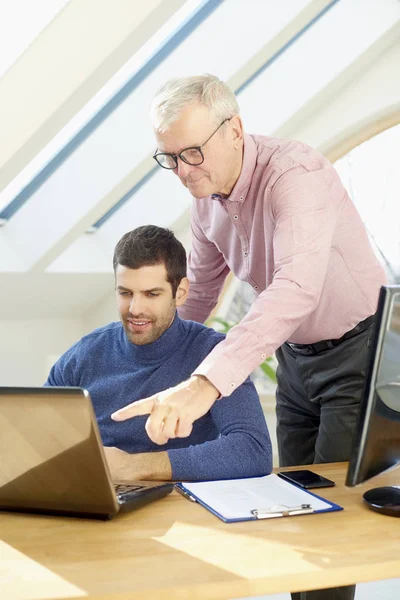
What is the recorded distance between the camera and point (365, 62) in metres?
4.68

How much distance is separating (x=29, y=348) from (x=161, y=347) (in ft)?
10.2

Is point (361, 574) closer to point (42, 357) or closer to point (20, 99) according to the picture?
point (20, 99)

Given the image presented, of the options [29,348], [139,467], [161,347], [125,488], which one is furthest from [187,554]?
[29,348]

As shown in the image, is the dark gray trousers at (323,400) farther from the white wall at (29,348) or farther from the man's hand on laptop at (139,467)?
the white wall at (29,348)

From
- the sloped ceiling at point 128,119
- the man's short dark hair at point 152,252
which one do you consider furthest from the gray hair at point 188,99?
the sloped ceiling at point 128,119

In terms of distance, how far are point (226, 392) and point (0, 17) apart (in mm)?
2373

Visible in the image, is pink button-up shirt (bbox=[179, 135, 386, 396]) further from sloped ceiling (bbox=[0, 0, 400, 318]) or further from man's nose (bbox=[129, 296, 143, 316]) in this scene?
sloped ceiling (bbox=[0, 0, 400, 318])

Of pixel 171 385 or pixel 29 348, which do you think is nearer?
pixel 171 385

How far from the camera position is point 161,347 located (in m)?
2.16

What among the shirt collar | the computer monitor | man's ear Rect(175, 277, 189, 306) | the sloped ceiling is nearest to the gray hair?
the shirt collar

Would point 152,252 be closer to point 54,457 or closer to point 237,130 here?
point 237,130

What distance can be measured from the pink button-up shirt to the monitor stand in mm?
331

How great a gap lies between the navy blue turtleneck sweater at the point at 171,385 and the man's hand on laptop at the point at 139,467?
0.07 ft

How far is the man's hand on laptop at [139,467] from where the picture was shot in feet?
5.75
